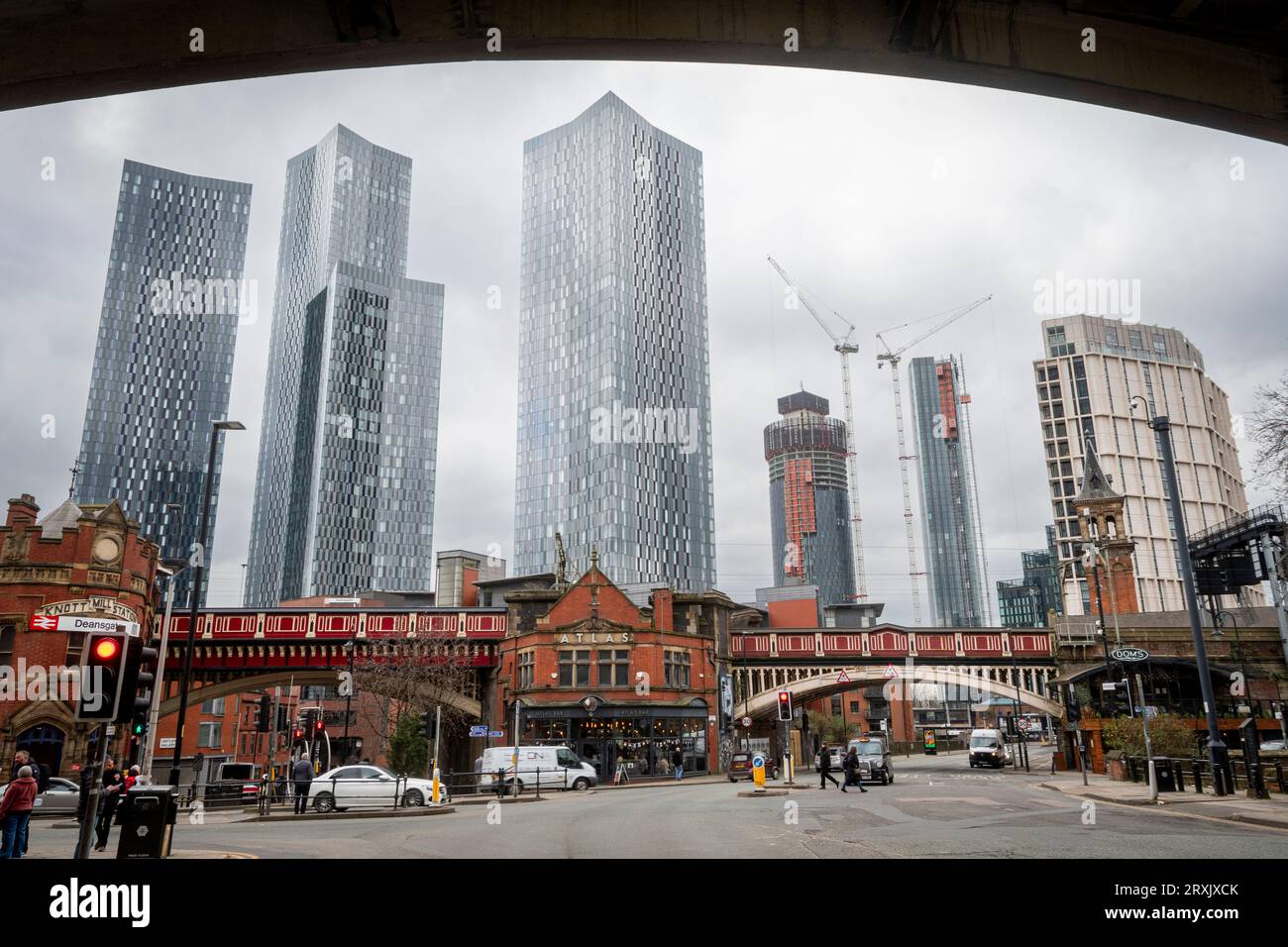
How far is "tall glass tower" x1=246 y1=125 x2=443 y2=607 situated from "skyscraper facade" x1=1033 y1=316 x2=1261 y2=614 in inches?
4633

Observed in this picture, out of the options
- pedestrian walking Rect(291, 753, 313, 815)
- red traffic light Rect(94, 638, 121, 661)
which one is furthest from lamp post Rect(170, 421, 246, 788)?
red traffic light Rect(94, 638, 121, 661)

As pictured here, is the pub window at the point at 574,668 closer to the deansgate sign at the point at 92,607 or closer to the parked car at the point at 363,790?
the parked car at the point at 363,790

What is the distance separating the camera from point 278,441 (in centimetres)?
17638

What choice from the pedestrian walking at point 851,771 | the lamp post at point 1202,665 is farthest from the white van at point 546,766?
the lamp post at point 1202,665

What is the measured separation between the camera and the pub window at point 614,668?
47844mm

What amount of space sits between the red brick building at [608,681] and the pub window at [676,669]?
6cm

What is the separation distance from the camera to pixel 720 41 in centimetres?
838

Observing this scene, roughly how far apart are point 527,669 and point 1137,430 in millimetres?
113687

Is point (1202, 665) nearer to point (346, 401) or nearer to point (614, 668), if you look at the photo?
point (614, 668)

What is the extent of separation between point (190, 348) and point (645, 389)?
100665 mm

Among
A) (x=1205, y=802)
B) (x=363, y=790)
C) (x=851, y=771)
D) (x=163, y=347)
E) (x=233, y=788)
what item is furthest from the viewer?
(x=163, y=347)

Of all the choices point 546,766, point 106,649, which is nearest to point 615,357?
point 546,766

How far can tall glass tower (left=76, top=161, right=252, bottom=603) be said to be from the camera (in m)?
169
